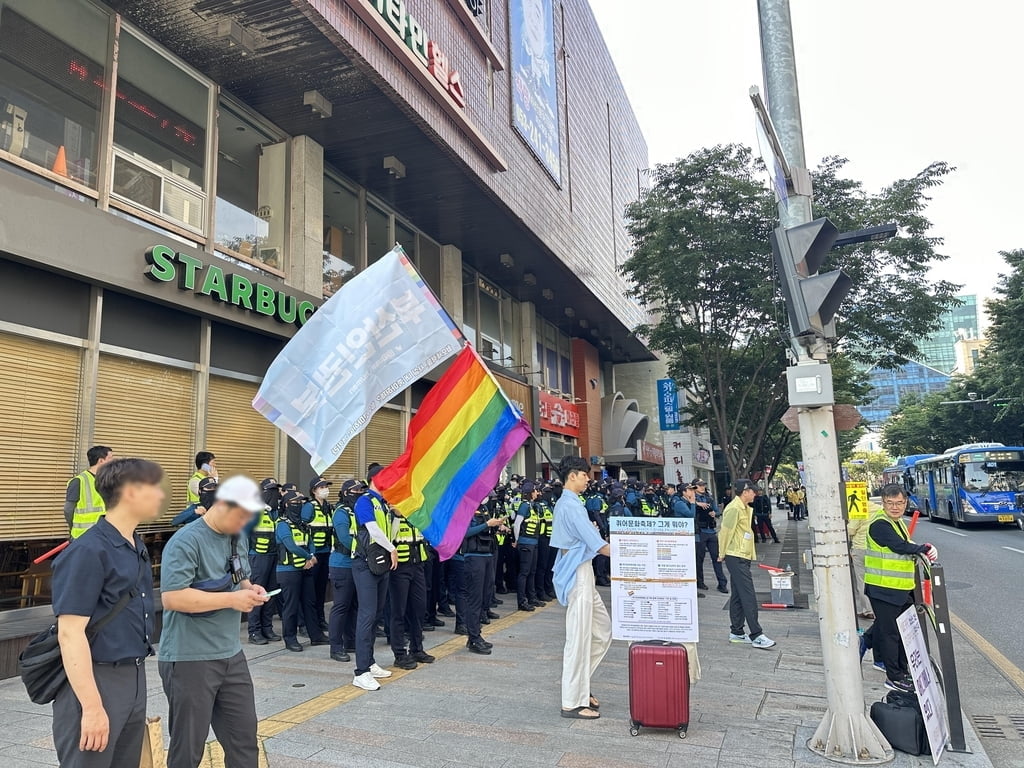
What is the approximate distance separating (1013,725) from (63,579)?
6.63 meters

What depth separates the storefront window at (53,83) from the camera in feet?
26.6

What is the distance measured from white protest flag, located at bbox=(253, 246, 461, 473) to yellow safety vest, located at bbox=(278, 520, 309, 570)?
2.42 meters

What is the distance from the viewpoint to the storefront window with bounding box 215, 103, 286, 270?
11367 millimetres

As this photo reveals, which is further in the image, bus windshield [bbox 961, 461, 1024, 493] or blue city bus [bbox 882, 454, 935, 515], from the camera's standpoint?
blue city bus [bbox 882, 454, 935, 515]

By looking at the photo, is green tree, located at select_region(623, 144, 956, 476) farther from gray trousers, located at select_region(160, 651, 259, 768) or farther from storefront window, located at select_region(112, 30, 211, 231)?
gray trousers, located at select_region(160, 651, 259, 768)

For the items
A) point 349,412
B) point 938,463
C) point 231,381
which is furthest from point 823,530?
point 938,463

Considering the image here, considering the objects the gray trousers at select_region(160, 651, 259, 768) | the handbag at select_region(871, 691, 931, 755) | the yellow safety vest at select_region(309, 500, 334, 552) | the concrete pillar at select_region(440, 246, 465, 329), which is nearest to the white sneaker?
the yellow safety vest at select_region(309, 500, 334, 552)

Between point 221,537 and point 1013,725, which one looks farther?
point 1013,725

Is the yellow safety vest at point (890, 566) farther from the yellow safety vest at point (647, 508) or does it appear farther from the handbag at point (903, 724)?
the yellow safety vest at point (647, 508)

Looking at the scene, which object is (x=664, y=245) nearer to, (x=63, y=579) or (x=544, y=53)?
(x=544, y=53)

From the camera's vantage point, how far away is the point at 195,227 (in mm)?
10492

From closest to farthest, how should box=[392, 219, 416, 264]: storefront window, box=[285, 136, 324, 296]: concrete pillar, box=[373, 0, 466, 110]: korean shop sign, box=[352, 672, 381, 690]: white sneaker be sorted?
1. box=[352, 672, 381, 690]: white sneaker
2. box=[373, 0, 466, 110]: korean shop sign
3. box=[285, 136, 324, 296]: concrete pillar
4. box=[392, 219, 416, 264]: storefront window

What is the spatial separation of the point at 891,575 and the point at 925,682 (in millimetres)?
1113

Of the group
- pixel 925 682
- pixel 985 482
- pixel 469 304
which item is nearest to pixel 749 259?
pixel 469 304
